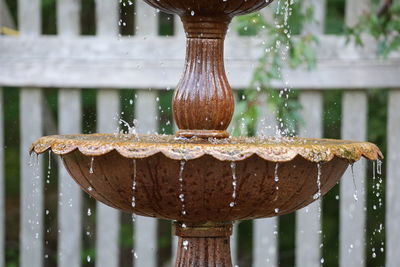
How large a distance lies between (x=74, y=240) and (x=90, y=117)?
67 cm

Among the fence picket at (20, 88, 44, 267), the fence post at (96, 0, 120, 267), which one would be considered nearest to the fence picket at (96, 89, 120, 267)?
the fence post at (96, 0, 120, 267)

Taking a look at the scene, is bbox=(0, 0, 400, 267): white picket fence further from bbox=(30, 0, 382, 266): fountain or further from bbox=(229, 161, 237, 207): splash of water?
bbox=(229, 161, 237, 207): splash of water

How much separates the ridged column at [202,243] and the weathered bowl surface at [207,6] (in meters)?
0.62

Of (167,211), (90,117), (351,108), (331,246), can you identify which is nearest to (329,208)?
(331,246)

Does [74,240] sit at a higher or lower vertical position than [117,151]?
lower

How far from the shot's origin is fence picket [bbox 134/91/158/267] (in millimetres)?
3805

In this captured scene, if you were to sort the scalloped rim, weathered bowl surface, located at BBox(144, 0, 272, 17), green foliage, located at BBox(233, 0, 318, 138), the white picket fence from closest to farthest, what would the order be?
the scalloped rim → weathered bowl surface, located at BBox(144, 0, 272, 17) → green foliage, located at BBox(233, 0, 318, 138) → the white picket fence

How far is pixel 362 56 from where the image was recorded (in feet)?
12.6

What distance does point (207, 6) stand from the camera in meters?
2.36

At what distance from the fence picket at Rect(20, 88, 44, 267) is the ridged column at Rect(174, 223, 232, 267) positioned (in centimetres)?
155

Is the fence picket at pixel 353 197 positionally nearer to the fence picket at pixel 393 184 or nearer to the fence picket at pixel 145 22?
the fence picket at pixel 393 184

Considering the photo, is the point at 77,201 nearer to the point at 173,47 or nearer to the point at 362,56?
the point at 173,47

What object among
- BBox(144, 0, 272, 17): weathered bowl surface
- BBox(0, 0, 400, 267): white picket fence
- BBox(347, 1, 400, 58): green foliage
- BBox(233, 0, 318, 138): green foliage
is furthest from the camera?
BBox(0, 0, 400, 267): white picket fence

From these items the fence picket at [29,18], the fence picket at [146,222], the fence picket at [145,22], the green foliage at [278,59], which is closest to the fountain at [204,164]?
the green foliage at [278,59]
